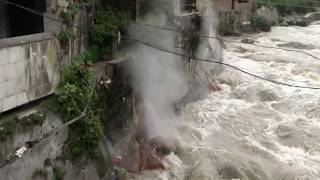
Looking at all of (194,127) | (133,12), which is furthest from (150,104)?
(133,12)

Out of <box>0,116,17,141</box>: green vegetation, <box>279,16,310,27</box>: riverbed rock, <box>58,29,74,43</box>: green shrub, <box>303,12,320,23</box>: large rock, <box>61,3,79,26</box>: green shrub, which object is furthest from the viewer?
<box>303,12,320,23</box>: large rock

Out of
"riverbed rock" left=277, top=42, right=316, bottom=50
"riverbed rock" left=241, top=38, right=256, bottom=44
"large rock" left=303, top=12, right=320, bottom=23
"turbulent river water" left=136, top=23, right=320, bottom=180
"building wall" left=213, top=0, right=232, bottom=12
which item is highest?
"building wall" left=213, top=0, right=232, bottom=12

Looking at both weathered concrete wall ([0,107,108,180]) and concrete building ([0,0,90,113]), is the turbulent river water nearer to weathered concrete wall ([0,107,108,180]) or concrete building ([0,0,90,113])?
weathered concrete wall ([0,107,108,180])

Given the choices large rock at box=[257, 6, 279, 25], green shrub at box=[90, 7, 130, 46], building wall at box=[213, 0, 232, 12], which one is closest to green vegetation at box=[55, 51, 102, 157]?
green shrub at box=[90, 7, 130, 46]

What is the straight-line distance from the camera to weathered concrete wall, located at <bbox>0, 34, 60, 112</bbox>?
7.63 m

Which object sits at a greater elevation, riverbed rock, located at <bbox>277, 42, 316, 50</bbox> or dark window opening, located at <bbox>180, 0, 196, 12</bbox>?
dark window opening, located at <bbox>180, 0, 196, 12</bbox>

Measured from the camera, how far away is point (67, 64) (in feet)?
31.3

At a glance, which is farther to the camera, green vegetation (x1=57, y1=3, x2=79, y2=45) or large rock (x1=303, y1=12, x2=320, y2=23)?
large rock (x1=303, y1=12, x2=320, y2=23)

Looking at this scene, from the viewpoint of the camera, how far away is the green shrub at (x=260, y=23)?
29391 mm

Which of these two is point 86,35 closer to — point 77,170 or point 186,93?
point 77,170

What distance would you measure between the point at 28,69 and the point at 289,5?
30.6 meters

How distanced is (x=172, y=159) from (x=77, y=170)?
3232 mm

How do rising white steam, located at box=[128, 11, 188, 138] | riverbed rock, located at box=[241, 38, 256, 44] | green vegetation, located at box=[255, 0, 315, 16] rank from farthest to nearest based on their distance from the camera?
green vegetation, located at box=[255, 0, 315, 16]
riverbed rock, located at box=[241, 38, 256, 44]
rising white steam, located at box=[128, 11, 188, 138]

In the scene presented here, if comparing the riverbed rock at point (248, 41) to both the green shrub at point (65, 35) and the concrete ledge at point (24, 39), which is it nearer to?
the green shrub at point (65, 35)
